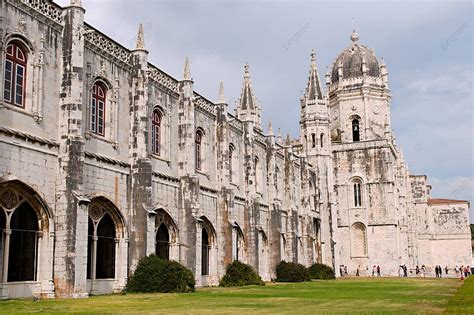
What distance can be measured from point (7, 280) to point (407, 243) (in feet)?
183

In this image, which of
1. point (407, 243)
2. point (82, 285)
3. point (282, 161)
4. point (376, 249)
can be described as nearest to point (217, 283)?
point (82, 285)

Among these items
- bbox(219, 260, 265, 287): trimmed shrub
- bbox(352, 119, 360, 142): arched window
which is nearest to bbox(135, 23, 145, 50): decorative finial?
bbox(219, 260, 265, 287): trimmed shrub

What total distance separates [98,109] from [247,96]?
115 ft

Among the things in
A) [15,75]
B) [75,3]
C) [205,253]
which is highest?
[75,3]

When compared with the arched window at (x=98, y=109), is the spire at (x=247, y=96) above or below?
above

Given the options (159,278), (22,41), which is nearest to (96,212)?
(159,278)

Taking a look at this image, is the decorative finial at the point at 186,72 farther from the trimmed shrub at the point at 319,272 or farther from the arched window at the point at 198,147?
the trimmed shrub at the point at 319,272

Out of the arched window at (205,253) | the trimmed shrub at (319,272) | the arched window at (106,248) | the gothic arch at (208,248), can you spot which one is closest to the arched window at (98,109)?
the arched window at (106,248)

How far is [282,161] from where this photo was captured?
46562mm

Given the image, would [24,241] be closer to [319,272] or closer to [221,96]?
[221,96]

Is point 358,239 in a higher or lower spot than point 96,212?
lower

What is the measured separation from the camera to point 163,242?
27.3m

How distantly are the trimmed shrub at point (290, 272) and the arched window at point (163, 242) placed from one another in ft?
43.0

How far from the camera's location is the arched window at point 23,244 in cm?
1827
